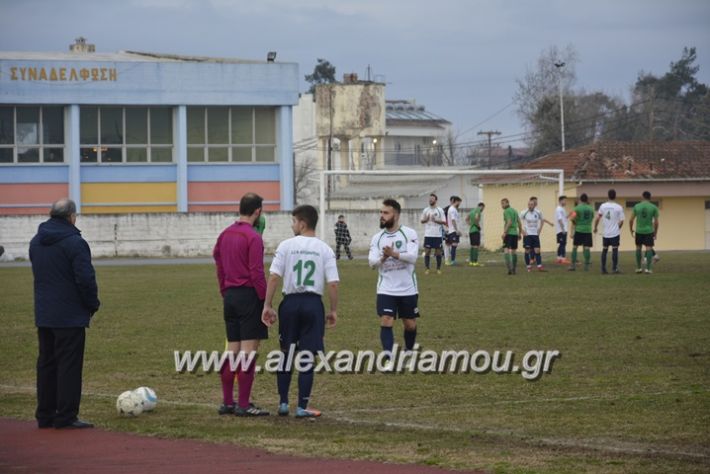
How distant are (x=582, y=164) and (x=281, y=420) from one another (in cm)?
4971

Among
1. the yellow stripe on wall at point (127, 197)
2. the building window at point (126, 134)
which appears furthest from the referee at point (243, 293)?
the building window at point (126, 134)

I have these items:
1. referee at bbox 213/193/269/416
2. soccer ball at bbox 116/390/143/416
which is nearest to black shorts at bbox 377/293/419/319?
referee at bbox 213/193/269/416

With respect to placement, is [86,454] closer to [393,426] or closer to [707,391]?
[393,426]

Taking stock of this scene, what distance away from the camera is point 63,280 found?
10.6 m

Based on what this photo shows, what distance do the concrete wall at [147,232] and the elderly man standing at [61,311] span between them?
40483mm

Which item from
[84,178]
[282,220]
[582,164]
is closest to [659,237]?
[582,164]

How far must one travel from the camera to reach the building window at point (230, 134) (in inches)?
2406

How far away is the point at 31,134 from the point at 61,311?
5071cm

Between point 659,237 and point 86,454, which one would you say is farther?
point 659,237

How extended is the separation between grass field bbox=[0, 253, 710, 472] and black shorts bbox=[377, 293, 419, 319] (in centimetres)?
89

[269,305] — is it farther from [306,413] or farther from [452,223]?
[452,223]

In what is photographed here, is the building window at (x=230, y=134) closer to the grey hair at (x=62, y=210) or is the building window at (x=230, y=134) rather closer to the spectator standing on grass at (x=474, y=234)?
the spectator standing on grass at (x=474, y=234)

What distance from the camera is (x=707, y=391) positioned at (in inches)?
464

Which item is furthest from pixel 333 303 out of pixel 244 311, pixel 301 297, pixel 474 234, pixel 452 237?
pixel 452 237
